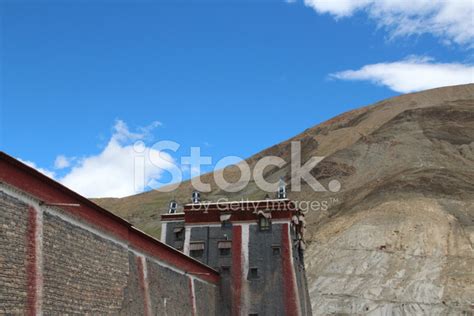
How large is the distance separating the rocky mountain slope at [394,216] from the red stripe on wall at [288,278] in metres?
14.8

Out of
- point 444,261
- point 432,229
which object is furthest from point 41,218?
point 432,229

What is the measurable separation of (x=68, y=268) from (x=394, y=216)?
4204 centimetres

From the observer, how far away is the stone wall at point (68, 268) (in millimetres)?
12430

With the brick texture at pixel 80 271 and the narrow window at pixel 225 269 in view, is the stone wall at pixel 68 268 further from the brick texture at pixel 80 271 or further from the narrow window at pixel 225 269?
the narrow window at pixel 225 269

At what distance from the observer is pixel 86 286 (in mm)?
15648

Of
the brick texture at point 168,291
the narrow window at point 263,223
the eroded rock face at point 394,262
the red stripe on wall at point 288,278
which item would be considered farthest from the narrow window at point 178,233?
the eroded rock face at point 394,262

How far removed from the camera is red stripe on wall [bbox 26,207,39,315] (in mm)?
12823

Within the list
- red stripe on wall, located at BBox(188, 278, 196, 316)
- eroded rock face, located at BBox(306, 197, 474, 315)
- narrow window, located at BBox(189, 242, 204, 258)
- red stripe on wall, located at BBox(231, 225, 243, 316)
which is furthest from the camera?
eroded rock face, located at BBox(306, 197, 474, 315)

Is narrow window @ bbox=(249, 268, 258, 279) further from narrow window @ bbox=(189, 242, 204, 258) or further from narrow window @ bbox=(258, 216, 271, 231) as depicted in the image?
narrow window @ bbox=(189, 242, 204, 258)

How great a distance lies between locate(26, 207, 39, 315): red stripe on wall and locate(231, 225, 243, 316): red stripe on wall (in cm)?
1752

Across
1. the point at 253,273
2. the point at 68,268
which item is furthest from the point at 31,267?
the point at 253,273

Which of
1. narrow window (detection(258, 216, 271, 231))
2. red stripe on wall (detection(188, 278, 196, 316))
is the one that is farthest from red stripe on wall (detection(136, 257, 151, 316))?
narrow window (detection(258, 216, 271, 231))

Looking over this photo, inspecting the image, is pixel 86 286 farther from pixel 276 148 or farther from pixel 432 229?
pixel 276 148

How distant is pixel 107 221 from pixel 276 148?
308 feet
